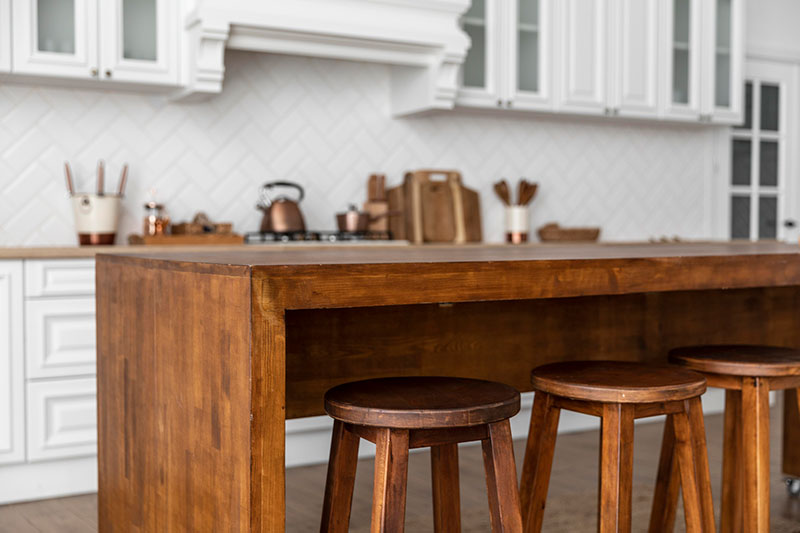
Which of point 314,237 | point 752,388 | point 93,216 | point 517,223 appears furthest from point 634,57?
point 752,388

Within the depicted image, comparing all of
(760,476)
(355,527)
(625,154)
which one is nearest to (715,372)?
(760,476)

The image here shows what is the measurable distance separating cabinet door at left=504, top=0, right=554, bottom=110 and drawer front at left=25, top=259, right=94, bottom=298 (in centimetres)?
238

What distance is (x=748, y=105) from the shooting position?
231 inches

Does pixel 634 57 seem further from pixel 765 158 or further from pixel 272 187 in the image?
pixel 272 187

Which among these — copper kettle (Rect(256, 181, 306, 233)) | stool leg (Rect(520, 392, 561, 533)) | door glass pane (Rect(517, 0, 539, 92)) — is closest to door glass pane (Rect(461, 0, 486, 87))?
door glass pane (Rect(517, 0, 539, 92))

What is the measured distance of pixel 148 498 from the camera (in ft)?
6.12

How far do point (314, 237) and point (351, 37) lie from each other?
3.12 feet

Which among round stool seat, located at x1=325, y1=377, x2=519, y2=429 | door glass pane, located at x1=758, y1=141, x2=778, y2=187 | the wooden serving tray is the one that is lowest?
round stool seat, located at x1=325, y1=377, x2=519, y2=429

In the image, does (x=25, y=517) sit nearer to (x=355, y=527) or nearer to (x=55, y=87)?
(x=355, y=527)

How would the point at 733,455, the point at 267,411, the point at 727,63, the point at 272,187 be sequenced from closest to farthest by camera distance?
the point at 267,411, the point at 733,455, the point at 272,187, the point at 727,63

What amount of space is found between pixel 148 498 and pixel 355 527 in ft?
3.98

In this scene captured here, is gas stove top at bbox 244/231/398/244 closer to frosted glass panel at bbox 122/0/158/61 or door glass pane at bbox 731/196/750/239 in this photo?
frosted glass panel at bbox 122/0/158/61

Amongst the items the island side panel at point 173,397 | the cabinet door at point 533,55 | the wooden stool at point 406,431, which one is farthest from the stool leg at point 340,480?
the cabinet door at point 533,55

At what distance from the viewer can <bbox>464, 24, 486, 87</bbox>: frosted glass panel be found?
4.49m
